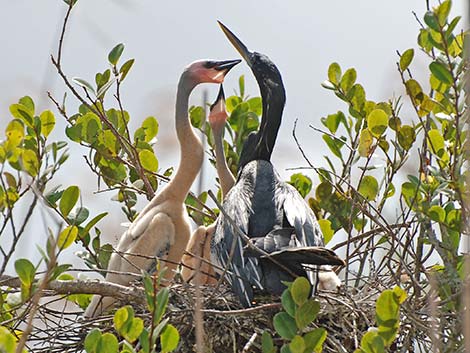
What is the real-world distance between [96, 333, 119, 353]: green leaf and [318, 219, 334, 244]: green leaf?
1.90m

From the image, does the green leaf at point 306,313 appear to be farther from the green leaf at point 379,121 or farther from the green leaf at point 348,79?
the green leaf at point 348,79

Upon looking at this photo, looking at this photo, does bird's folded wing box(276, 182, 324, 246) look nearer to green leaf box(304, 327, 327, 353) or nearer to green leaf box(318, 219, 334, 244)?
green leaf box(318, 219, 334, 244)

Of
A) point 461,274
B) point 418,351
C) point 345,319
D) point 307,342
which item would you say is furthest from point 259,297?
point 307,342

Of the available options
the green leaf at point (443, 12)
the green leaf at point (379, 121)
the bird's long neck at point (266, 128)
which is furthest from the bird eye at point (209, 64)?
the green leaf at point (443, 12)

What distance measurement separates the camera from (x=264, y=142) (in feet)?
17.0

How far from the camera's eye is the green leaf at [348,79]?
4.71m

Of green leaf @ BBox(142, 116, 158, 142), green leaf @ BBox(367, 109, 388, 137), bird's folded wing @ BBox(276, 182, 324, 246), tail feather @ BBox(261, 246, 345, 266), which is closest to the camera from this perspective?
tail feather @ BBox(261, 246, 345, 266)

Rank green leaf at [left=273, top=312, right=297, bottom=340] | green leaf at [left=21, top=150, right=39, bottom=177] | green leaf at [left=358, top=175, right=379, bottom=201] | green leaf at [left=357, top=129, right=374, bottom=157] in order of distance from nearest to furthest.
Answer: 1. green leaf at [left=273, top=312, right=297, bottom=340]
2. green leaf at [left=21, top=150, right=39, bottom=177]
3. green leaf at [left=357, top=129, right=374, bottom=157]
4. green leaf at [left=358, top=175, right=379, bottom=201]

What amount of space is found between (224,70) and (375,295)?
1.62 m

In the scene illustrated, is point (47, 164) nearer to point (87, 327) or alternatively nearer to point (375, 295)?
point (87, 327)

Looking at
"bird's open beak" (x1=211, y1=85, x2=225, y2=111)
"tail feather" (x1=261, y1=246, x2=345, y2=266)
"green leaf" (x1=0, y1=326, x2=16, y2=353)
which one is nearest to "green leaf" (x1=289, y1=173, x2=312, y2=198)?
"bird's open beak" (x1=211, y1=85, x2=225, y2=111)

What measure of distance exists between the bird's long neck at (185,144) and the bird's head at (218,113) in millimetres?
114

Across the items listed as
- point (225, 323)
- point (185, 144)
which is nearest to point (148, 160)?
point (185, 144)

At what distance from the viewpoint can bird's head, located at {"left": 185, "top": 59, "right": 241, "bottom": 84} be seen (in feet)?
17.8
